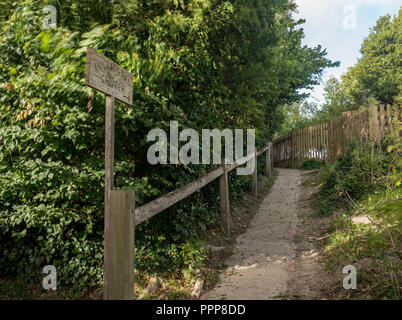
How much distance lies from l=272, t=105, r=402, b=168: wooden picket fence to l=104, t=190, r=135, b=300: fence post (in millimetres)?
5380

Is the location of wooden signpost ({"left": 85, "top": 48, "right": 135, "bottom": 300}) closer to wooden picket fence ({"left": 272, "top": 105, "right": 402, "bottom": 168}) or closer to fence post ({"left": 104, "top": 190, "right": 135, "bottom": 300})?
fence post ({"left": 104, "top": 190, "right": 135, "bottom": 300})

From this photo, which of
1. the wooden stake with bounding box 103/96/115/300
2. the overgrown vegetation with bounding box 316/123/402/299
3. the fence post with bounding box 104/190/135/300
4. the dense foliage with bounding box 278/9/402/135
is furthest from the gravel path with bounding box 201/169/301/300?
the dense foliage with bounding box 278/9/402/135

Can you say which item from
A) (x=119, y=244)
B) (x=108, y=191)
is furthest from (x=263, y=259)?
(x=108, y=191)

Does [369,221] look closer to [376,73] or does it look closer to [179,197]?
[179,197]

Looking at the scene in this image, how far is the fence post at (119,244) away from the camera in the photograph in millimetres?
2449

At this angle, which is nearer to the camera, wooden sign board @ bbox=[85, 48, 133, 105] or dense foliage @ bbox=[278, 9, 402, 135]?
wooden sign board @ bbox=[85, 48, 133, 105]

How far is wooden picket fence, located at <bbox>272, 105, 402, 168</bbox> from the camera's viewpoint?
23.9 ft

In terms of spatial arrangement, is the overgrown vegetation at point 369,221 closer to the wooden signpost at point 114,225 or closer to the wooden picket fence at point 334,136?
the wooden picket fence at point 334,136

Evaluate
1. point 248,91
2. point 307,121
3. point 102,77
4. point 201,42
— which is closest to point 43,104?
point 102,77

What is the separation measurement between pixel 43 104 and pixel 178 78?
1635 millimetres

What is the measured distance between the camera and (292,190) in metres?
9.07

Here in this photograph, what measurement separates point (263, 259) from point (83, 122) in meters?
2.88

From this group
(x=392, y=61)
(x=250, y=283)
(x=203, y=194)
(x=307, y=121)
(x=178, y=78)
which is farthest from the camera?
(x=392, y=61)

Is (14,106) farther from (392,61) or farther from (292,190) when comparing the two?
(392,61)
